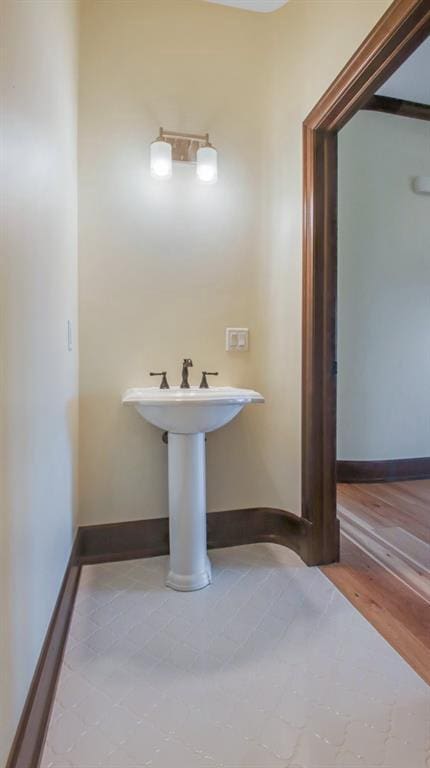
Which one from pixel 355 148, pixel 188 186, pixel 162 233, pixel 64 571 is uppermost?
pixel 355 148

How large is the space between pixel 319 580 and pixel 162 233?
1650 millimetres

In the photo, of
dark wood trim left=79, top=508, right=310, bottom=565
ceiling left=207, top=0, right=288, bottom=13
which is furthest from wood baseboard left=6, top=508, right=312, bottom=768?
ceiling left=207, top=0, right=288, bottom=13

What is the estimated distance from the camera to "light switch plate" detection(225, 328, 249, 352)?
6.04ft

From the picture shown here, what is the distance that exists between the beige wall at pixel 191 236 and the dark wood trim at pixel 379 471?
3.93 feet

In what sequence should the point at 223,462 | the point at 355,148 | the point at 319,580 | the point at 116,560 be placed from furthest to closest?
the point at 355,148
the point at 223,462
the point at 116,560
the point at 319,580

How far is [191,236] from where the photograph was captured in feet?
5.91

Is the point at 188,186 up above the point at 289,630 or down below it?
above

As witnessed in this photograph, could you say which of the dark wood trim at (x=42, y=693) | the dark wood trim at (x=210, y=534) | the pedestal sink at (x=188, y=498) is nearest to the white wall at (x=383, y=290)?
the dark wood trim at (x=210, y=534)

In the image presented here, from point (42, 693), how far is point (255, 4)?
9.10ft

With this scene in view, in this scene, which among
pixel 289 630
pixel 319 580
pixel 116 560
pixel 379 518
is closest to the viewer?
pixel 289 630

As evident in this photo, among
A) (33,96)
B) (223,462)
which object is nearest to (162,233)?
(33,96)

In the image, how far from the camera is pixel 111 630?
1.27m

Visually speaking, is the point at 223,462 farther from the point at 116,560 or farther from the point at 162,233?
the point at 162,233

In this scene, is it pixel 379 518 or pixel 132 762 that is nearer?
pixel 132 762
